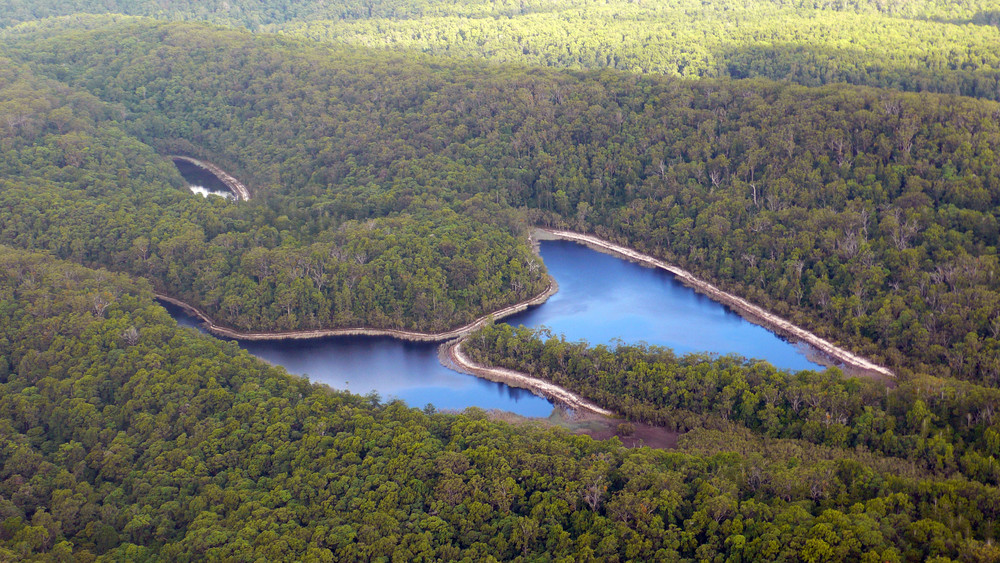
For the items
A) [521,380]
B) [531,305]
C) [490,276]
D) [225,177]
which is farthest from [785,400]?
[225,177]

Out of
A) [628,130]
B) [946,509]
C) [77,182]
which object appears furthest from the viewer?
[628,130]

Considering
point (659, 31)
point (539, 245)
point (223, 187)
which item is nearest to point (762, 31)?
point (659, 31)

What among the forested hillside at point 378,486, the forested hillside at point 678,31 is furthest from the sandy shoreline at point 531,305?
the forested hillside at point 678,31

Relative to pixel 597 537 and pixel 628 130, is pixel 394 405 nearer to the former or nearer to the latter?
pixel 597 537

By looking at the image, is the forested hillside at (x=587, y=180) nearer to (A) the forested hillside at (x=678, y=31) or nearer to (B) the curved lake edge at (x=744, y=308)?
(B) the curved lake edge at (x=744, y=308)

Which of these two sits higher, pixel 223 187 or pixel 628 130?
pixel 628 130

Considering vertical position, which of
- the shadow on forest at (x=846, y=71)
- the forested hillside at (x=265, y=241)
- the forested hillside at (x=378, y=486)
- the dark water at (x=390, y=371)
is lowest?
the dark water at (x=390, y=371)

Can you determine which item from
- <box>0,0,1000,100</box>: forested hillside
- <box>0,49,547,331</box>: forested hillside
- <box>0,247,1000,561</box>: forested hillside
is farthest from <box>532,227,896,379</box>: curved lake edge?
<box>0,0,1000,100</box>: forested hillside

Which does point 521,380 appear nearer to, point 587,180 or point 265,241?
point 265,241
